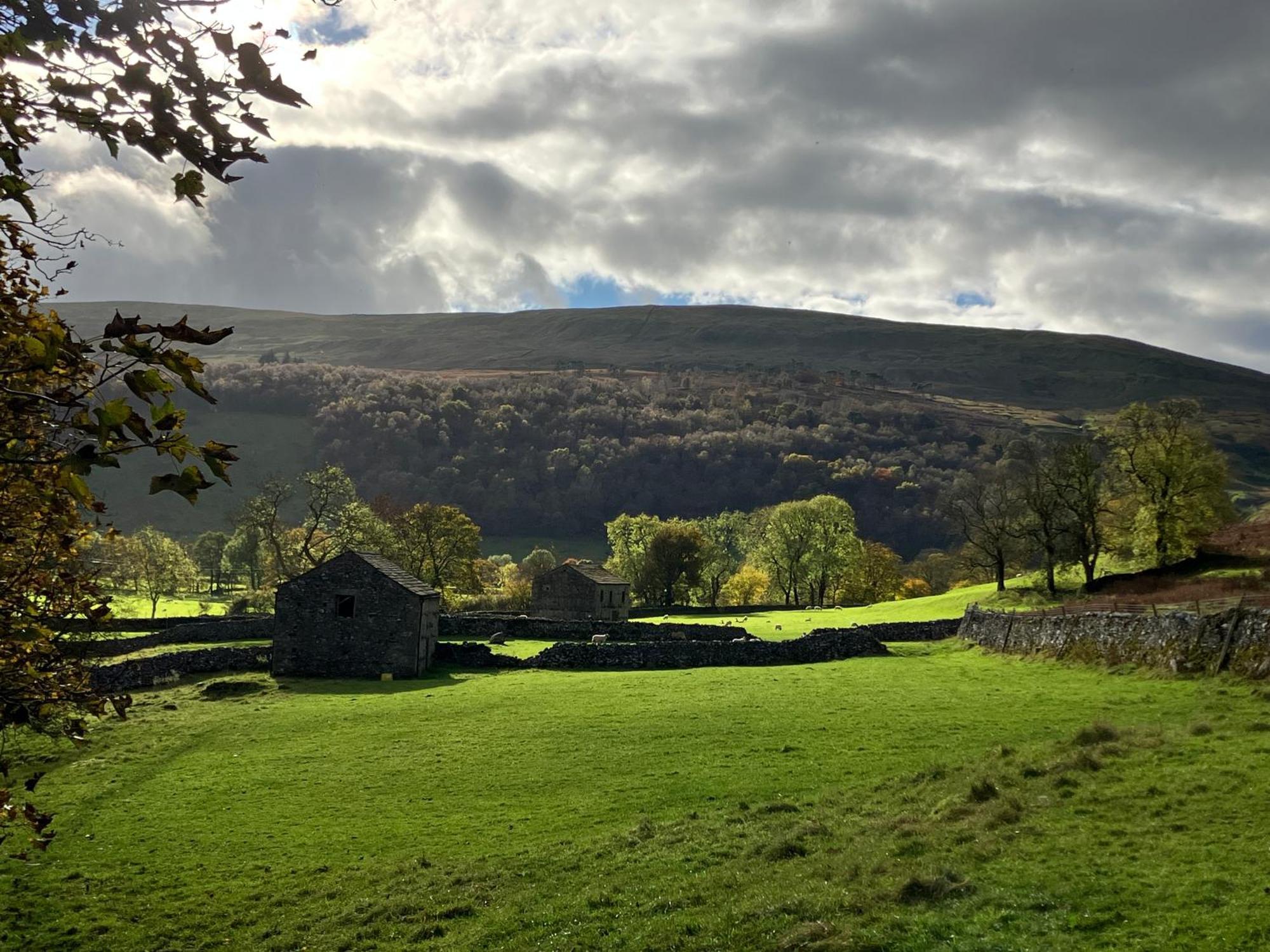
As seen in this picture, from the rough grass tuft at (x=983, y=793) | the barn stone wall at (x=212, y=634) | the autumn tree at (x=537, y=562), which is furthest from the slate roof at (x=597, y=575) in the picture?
the rough grass tuft at (x=983, y=793)

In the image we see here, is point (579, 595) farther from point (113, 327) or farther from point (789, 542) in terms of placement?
point (113, 327)

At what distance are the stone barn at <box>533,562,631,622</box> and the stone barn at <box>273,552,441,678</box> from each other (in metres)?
31.4

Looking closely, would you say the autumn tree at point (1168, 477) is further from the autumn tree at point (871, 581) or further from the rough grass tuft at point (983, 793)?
the autumn tree at point (871, 581)

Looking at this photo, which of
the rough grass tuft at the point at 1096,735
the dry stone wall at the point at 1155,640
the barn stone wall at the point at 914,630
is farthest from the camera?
the barn stone wall at the point at 914,630

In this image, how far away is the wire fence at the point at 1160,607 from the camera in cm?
2791

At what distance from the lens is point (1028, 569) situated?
255 feet

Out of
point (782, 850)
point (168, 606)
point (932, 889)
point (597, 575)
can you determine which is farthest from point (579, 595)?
point (932, 889)

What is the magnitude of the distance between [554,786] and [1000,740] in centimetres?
1120

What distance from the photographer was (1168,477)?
57281 millimetres

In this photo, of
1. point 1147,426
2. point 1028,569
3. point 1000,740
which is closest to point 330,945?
point 1000,740

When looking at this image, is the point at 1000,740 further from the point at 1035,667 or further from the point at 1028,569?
the point at 1028,569

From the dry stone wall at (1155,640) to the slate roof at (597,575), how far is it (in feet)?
132

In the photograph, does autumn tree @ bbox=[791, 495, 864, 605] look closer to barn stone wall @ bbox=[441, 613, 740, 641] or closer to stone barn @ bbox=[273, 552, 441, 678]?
barn stone wall @ bbox=[441, 613, 740, 641]

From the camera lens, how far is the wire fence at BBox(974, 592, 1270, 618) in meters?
27.9
